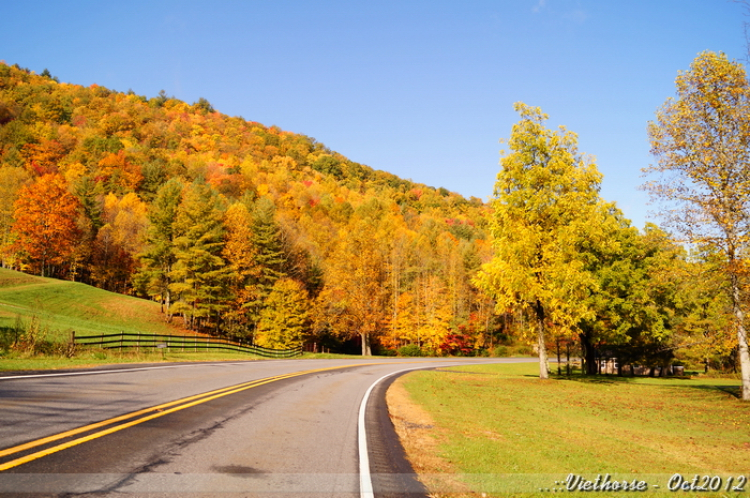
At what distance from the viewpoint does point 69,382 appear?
A: 10.5 metres

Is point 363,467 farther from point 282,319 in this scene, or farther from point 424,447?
point 282,319

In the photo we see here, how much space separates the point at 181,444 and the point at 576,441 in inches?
297

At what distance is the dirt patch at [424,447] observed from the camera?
221 inches

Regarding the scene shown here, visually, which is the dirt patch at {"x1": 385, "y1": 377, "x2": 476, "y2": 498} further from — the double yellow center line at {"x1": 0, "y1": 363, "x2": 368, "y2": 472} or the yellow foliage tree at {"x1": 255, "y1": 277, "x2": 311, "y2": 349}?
the yellow foliage tree at {"x1": 255, "y1": 277, "x2": 311, "y2": 349}

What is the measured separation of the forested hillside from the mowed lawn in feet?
45.6

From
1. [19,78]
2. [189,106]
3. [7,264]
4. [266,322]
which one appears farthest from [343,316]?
[189,106]

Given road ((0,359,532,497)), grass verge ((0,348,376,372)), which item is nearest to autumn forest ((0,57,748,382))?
road ((0,359,532,497))

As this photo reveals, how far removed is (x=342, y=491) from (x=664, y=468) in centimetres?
589

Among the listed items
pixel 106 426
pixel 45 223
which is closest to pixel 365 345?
pixel 45 223

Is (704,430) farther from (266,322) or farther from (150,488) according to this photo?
(266,322)

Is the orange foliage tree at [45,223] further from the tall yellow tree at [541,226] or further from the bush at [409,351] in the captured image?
the tall yellow tree at [541,226]

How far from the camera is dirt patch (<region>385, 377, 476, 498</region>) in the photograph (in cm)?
560

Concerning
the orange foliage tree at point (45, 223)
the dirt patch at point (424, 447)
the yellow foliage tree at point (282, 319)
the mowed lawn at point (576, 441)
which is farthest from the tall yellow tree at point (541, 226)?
the orange foliage tree at point (45, 223)

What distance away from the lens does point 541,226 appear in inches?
→ 960
